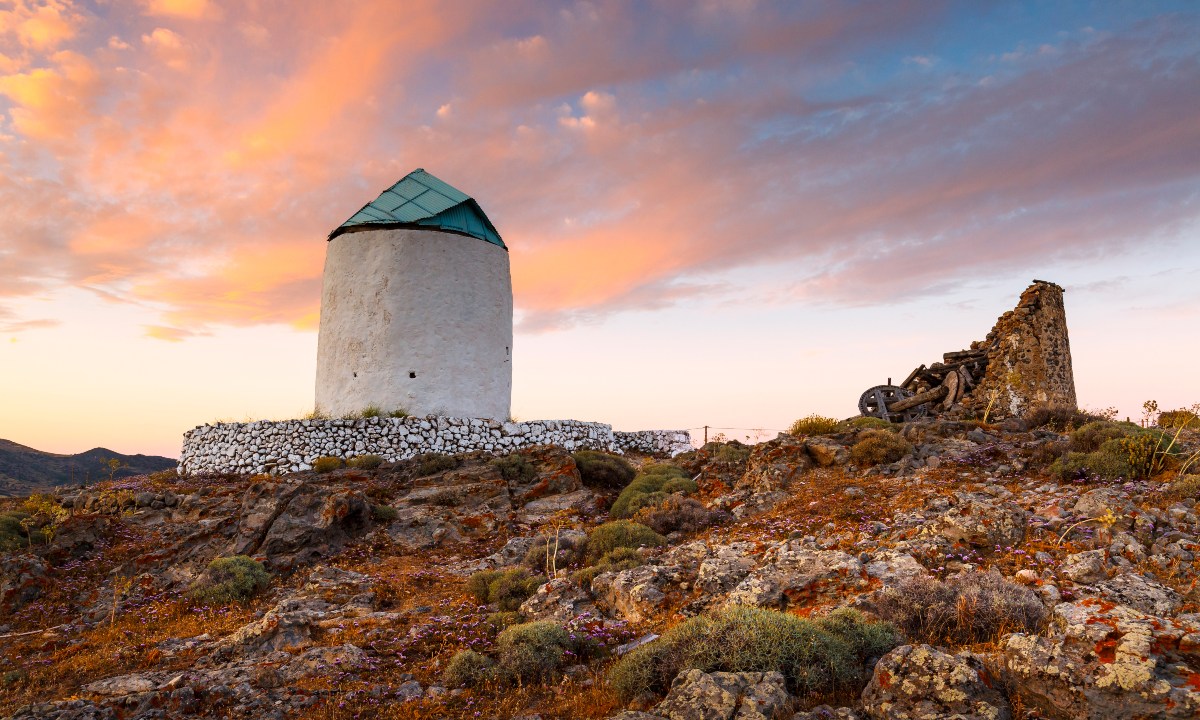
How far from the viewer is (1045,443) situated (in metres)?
13.0

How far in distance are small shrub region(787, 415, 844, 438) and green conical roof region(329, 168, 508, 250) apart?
15.6 meters

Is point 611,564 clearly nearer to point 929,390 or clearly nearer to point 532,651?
point 532,651

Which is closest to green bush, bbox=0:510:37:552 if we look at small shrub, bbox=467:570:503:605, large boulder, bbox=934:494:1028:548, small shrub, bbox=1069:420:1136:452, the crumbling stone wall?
small shrub, bbox=467:570:503:605

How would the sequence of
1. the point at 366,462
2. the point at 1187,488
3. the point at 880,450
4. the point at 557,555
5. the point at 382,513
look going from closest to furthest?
the point at 1187,488 → the point at 557,555 → the point at 880,450 → the point at 382,513 → the point at 366,462

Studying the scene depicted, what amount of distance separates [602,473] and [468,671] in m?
13.0

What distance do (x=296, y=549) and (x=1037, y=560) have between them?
40.7 ft

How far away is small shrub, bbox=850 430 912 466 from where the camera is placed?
46.1ft

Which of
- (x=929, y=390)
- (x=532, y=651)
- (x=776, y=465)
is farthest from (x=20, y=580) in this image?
(x=929, y=390)

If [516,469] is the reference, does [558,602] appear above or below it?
below

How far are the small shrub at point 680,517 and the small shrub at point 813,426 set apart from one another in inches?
240

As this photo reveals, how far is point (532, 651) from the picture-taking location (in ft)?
21.8

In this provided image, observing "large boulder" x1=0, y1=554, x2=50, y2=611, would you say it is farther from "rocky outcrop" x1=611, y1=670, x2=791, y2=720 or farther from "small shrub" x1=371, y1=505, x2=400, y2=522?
"rocky outcrop" x1=611, y1=670, x2=791, y2=720

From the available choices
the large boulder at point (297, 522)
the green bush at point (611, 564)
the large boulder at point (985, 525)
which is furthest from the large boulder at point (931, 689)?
the large boulder at point (297, 522)

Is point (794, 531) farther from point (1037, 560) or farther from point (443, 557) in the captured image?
point (443, 557)
